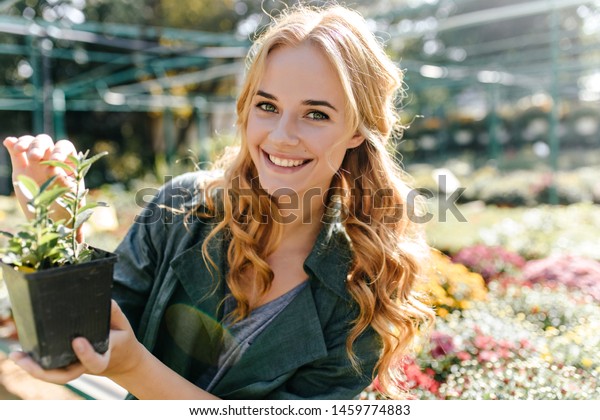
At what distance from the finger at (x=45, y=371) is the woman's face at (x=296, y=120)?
0.75m

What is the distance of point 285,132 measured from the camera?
152cm

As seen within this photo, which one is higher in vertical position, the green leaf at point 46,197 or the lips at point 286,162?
the green leaf at point 46,197

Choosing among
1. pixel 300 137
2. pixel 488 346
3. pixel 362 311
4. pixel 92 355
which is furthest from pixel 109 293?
pixel 488 346

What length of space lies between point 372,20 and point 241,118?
6.75 m

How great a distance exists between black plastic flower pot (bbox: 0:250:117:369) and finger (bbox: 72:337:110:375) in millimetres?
12

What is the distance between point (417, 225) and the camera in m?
1.98

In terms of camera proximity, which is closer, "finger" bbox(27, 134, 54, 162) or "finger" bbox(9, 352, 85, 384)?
"finger" bbox(9, 352, 85, 384)

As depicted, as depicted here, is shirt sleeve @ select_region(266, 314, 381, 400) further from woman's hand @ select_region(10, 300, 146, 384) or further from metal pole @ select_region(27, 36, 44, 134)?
metal pole @ select_region(27, 36, 44, 134)

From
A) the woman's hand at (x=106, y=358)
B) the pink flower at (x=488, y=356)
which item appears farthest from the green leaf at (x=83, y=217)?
the pink flower at (x=488, y=356)

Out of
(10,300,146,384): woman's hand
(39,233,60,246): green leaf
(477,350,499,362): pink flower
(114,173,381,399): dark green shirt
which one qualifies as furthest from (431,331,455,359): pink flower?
(39,233,60,246): green leaf

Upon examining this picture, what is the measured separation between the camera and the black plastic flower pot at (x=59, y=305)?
0.93 metres

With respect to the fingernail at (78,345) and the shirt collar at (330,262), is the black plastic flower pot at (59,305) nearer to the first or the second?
the fingernail at (78,345)

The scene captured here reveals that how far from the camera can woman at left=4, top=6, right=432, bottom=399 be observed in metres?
1.57

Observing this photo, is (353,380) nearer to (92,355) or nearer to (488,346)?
(92,355)
